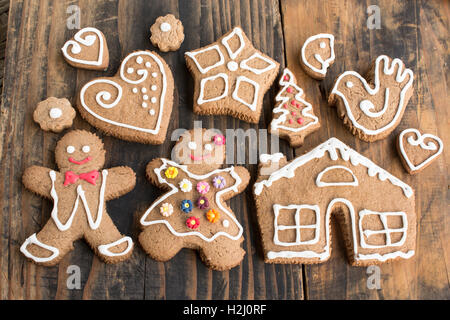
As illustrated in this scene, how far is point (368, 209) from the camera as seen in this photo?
7.13 ft

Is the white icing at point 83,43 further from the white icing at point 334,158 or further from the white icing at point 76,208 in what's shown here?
the white icing at point 334,158

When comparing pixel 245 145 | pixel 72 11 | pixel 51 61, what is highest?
pixel 72 11

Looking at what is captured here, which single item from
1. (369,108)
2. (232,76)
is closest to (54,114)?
(232,76)

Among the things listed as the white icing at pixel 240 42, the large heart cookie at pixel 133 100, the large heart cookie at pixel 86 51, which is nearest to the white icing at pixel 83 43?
the large heart cookie at pixel 86 51

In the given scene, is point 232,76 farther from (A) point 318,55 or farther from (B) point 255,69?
(A) point 318,55

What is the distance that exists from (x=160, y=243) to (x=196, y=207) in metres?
0.25

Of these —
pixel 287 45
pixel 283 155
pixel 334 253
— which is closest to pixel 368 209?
pixel 334 253

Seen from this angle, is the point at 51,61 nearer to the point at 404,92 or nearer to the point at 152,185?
the point at 152,185

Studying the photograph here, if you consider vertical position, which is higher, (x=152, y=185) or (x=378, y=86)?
(x=378, y=86)

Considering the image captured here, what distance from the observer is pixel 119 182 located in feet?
7.04

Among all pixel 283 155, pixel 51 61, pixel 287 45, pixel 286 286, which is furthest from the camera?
pixel 287 45

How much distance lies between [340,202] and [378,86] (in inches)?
30.4

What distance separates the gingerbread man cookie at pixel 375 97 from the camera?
2.37 metres

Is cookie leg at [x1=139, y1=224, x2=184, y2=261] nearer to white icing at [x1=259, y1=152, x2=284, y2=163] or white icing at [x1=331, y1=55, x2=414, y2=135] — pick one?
white icing at [x1=259, y1=152, x2=284, y2=163]
